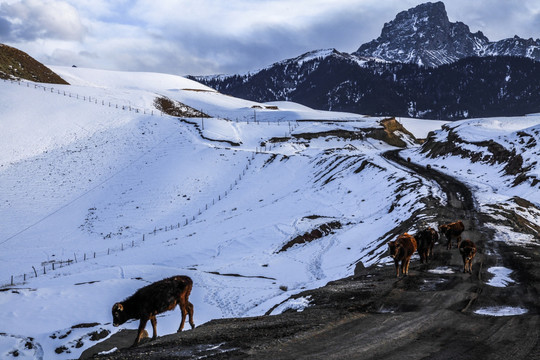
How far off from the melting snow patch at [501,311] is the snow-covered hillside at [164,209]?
1044 cm

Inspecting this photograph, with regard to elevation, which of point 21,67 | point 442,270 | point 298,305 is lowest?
point 298,305

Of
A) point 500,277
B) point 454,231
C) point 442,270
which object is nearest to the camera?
point 500,277

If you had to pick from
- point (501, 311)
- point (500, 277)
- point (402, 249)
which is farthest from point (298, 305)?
point (500, 277)

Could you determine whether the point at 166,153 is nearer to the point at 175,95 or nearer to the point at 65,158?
the point at 65,158

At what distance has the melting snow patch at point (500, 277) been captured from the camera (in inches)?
581

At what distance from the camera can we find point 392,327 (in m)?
10.0

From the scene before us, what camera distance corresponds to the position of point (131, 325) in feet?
63.1

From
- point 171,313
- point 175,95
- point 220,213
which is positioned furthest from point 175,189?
point 175,95

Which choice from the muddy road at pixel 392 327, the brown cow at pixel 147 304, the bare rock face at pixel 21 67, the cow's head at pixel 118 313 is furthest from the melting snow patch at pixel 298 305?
the bare rock face at pixel 21 67

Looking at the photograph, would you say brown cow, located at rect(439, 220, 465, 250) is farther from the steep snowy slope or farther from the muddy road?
the steep snowy slope

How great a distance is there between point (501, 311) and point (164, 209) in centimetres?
5227

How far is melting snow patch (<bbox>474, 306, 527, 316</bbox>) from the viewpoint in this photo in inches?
448

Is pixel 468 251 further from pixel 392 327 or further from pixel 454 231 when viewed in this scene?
pixel 392 327

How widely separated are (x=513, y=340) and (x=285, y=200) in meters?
45.2
